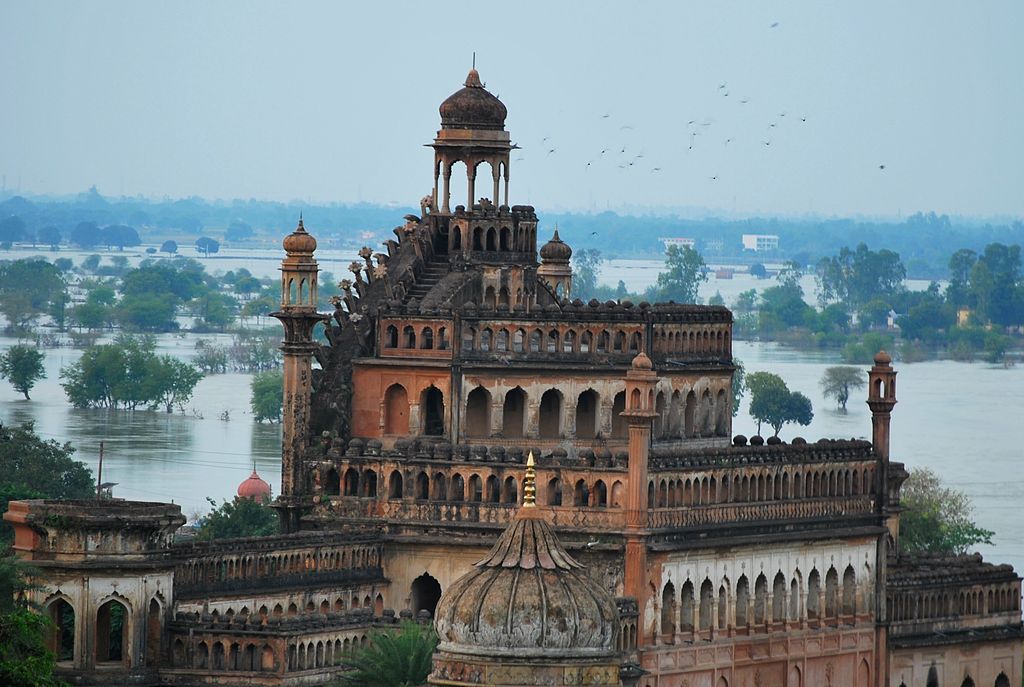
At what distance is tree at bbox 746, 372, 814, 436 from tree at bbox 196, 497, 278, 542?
68.2m

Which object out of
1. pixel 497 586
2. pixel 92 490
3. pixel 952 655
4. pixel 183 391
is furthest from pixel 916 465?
pixel 497 586

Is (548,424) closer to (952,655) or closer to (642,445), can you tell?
(642,445)

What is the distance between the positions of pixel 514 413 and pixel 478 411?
2.53 feet

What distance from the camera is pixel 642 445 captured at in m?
85.8

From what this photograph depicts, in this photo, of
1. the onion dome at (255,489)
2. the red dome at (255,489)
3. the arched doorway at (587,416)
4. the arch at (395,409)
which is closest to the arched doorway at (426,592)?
the arch at (395,409)

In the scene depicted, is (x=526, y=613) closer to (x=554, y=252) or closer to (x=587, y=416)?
(x=587, y=416)

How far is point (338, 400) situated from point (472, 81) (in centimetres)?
838

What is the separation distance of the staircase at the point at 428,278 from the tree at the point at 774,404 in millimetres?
87015

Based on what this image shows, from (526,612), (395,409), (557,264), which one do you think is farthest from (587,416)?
(526,612)

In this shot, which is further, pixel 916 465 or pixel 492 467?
pixel 916 465

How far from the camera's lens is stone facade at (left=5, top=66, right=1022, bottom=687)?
282 ft

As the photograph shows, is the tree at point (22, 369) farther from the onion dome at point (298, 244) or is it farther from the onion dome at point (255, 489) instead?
the onion dome at point (298, 244)

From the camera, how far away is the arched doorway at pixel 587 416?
9088cm

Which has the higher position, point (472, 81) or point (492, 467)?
Answer: point (472, 81)
